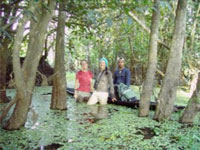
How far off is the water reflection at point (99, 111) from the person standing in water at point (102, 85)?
Answer: 0.12 m

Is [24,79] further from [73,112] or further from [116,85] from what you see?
[116,85]

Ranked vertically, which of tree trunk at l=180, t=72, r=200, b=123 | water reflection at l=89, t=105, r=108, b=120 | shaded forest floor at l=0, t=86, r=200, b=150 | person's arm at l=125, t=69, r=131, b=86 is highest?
person's arm at l=125, t=69, r=131, b=86

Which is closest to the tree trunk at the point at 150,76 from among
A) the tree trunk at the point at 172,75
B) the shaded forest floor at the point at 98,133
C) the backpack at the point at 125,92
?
the shaded forest floor at the point at 98,133

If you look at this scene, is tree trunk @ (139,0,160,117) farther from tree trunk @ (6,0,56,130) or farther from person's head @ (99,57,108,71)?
tree trunk @ (6,0,56,130)

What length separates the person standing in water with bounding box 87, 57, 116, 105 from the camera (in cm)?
565

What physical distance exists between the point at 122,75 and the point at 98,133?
245 cm

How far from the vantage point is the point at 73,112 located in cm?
523

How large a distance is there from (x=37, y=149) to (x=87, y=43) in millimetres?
9343

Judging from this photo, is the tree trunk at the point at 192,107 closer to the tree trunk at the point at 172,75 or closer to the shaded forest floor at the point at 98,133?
the shaded forest floor at the point at 98,133

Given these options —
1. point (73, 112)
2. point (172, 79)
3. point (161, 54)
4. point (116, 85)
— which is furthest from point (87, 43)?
point (172, 79)

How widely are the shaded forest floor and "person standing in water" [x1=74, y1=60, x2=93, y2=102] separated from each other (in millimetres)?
997

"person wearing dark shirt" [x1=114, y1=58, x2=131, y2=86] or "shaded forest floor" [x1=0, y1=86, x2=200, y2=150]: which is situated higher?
"person wearing dark shirt" [x1=114, y1=58, x2=131, y2=86]

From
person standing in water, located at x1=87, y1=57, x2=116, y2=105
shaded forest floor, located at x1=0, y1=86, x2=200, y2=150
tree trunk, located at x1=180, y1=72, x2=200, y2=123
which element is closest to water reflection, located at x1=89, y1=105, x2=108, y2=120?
shaded forest floor, located at x1=0, y1=86, x2=200, y2=150

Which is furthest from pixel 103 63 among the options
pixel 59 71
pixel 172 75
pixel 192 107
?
pixel 192 107
